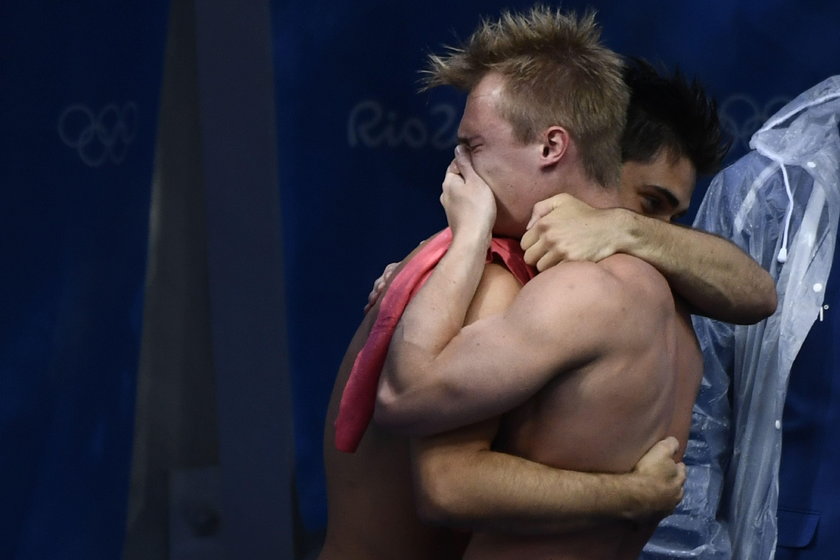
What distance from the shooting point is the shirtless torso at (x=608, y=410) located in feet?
6.06

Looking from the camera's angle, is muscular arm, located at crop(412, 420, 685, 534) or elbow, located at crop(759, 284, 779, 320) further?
elbow, located at crop(759, 284, 779, 320)

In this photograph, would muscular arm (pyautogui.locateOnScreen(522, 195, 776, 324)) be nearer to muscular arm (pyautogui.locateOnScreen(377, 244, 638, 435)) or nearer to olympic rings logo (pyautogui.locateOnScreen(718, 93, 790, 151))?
muscular arm (pyautogui.locateOnScreen(377, 244, 638, 435))

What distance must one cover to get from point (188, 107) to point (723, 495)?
1.86 m

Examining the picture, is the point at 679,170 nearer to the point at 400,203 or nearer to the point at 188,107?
the point at 400,203

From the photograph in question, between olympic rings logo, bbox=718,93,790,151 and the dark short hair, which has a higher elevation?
olympic rings logo, bbox=718,93,790,151

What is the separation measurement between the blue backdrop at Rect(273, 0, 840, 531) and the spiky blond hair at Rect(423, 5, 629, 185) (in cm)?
147

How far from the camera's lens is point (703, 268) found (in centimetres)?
207

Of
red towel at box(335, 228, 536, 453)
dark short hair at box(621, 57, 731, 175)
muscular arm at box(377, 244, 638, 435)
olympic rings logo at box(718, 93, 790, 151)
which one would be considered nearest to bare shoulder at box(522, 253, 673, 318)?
muscular arm at box(377, 244, 638, 435)

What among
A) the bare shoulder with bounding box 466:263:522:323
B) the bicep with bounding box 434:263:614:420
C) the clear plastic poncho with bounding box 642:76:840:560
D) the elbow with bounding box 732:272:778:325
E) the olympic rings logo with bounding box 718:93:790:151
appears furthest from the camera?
the olympic rings logo with bounding box 718:93:790:151

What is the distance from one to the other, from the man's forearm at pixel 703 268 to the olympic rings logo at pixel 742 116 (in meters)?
1.28

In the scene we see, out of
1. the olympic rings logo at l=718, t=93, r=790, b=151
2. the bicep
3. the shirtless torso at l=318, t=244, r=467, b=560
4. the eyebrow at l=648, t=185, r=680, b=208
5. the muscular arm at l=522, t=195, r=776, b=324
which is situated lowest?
the shirtless torso at l=318, t=244, r=467, b=560

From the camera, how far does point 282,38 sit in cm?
360

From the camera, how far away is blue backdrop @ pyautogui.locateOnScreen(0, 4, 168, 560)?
384 cm

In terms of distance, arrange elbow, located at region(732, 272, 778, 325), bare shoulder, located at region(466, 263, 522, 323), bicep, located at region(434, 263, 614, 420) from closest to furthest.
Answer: bicep, located at region(434, 263, 614, 420), bare shoulder, located at region(466, 263, 522, 323), elbow, located at region(732, 272, 778, 325)
